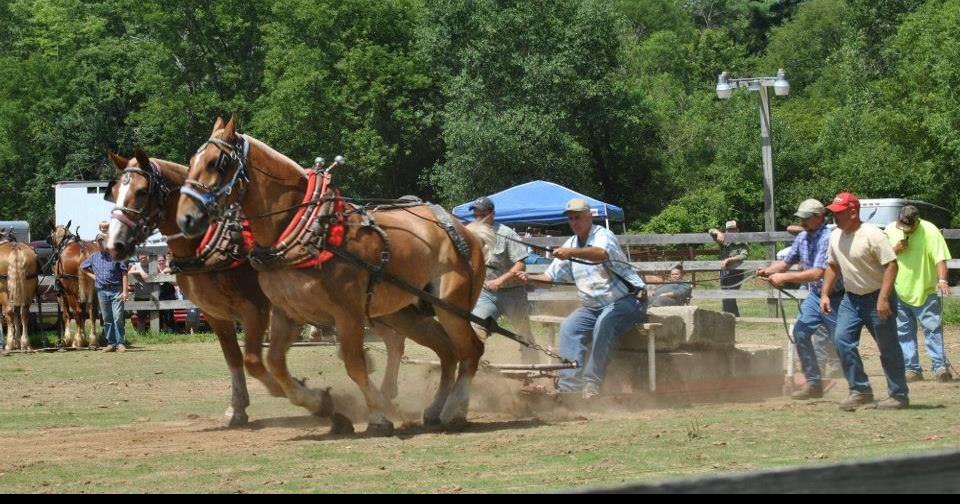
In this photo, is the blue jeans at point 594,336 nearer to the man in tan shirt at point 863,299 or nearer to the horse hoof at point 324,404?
the man in tan shirt at point 863,299

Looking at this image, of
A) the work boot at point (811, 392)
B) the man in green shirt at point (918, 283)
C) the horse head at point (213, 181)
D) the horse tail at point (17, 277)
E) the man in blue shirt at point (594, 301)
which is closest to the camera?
the horse head at point (213, 181)

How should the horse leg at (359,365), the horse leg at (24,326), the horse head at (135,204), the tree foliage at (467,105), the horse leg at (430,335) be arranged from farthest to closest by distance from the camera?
1. the tree foliage at (467,105)
2. the horse leg at (24,326)
3. the horse leg at (430,335)
4. the horse head at (135,204)
5. the horse leg at (359,365)

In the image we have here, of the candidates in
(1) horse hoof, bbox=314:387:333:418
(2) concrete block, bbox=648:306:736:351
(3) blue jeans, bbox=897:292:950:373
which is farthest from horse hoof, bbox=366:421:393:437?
(3) blue jeans, bbox=897:292:950:373

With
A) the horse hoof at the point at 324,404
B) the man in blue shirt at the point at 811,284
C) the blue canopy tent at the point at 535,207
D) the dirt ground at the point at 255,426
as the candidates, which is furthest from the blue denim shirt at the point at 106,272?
the man in blue shirt at the point at 811,284

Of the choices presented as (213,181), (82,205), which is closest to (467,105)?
(82,205)

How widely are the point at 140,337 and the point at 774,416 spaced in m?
16.6

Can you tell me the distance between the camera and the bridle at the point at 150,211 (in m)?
11.3

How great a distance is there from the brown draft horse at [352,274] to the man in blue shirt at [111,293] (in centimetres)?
1172

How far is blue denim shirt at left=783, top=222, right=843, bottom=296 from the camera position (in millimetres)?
13469

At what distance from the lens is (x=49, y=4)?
73.8 metres

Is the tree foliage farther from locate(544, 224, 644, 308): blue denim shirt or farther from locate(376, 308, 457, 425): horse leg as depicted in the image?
locate(376, 308, 457, 425): horse leg

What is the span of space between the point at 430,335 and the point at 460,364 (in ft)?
1.65

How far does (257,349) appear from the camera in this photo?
38.0ft
